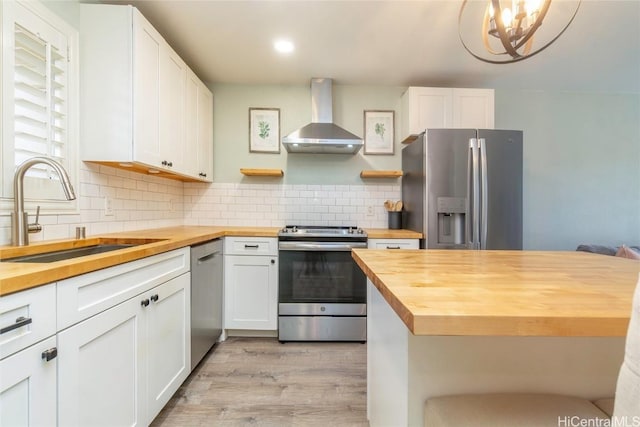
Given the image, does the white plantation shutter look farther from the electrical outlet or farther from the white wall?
the white wall

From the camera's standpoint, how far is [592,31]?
2074mm

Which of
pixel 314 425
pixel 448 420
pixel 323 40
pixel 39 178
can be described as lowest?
pixel 314 425

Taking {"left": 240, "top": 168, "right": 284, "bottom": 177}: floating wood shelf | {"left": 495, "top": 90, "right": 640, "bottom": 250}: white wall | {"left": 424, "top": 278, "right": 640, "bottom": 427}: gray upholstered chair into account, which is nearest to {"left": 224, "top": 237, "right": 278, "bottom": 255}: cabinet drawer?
{"left": 240, "top": 168, "right": 284, "bottom": 177}: floating wood shelf

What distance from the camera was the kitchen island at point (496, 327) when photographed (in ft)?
1.59

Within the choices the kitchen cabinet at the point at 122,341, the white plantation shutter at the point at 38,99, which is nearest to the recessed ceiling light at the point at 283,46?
the white plantation shutter at the point at 38,99

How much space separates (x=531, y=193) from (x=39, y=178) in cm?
417

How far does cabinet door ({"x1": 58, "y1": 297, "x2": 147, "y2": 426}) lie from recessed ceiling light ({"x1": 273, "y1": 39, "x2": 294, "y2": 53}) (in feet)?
6.72

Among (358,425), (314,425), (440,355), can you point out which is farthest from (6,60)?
(358,425)

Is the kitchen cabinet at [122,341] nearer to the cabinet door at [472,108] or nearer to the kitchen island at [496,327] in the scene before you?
the kitchen island at [496,327]

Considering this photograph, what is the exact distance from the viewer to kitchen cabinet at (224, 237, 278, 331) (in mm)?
2381

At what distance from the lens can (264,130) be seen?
9.81 ft

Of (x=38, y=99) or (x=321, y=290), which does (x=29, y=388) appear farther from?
(x=321, y=290)

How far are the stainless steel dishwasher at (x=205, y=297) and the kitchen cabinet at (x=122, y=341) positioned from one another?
0.48 feet

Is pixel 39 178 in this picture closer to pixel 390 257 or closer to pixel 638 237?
pixel 390 257
